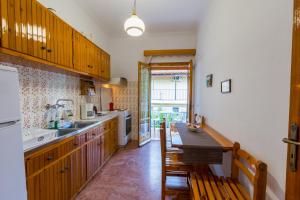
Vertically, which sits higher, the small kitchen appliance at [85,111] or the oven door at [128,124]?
the small kitchen appliance at [85,111]

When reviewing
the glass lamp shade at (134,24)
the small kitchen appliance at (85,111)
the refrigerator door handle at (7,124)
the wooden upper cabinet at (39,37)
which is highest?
the glass lamp shade at (134,24)

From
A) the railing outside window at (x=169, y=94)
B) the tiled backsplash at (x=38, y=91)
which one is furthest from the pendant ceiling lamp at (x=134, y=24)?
the railing outside window at (x=169, y=94)

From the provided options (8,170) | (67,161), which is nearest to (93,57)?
(67,161)

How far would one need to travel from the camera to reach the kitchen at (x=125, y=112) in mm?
1028

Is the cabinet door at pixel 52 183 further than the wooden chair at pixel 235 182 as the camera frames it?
Yes

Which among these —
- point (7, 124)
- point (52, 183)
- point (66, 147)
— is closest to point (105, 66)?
point (66, 147)

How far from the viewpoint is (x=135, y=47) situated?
14.2ft

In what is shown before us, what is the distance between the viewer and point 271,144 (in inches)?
42.5

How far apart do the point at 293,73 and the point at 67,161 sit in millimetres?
2170

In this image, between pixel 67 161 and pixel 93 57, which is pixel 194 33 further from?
pixel 67 161

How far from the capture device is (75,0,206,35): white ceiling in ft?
9.27

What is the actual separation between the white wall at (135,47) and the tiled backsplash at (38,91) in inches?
73.9

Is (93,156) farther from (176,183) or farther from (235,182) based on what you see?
(235,182)

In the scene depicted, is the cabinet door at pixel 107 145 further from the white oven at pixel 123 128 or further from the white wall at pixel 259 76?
the white wall at pixel 259 76
